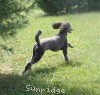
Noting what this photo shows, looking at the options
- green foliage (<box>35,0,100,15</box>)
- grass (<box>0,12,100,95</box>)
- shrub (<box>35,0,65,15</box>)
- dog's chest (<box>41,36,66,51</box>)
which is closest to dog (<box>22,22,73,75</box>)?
dog's chest (<box>41,36,66,51</box>)

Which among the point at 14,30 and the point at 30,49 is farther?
the point at 30,49

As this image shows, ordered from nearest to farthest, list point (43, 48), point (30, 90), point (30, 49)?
1. point (30, 90)
2. point (43, 48)
3. point (30, 49)

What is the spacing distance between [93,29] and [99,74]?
270 inches

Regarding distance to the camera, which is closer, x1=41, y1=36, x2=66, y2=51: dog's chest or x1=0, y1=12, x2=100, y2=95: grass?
x1=0, y1=12, x2=100, y2=95: grass

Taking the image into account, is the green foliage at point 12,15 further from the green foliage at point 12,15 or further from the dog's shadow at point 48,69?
the dog's shadow at point 48,69

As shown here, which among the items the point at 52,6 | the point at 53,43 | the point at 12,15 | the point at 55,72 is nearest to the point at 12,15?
the point at 12,15

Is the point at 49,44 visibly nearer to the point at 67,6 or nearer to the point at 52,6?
the point at 52,6

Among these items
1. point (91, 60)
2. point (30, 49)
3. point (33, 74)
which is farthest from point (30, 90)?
point (30, 49)

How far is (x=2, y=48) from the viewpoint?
814 centimetres

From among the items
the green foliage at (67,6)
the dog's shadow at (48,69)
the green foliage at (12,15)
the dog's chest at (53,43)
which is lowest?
the green foliage at (67,6)

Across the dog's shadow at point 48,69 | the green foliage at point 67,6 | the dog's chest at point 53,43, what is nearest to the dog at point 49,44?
the dog's chest at point 53,43

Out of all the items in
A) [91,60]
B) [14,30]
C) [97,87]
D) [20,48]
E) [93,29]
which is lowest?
[93,29]

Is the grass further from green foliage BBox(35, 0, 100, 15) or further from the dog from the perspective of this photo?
green foliage BBox(35, 0, 100, 15)

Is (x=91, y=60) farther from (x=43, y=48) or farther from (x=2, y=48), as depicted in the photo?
(x=2, y=48)
